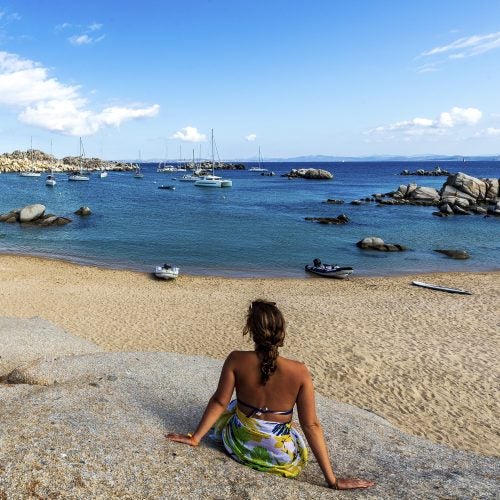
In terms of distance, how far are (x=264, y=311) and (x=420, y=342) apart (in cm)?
1203

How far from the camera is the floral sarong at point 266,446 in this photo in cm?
461

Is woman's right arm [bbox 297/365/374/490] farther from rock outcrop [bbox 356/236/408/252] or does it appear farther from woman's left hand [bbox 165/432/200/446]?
rock outcrop [bbox 356/236/408/252]

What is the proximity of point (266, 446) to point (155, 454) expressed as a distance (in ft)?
4.22

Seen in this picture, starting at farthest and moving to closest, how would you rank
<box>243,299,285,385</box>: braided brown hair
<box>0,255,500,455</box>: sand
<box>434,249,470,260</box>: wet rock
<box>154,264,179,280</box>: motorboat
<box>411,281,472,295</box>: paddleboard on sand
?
<box>434,249,470,260</box>: wet rock → <box>154,264,179,280</box>: motorboat → <box>411,281,472,295</box>: paddleboard on sand → <box>0,255,500,455</box>: sand → <box>243,299,285,385</box>: braided brown hair

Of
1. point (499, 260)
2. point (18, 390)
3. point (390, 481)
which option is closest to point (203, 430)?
point (390, 481)

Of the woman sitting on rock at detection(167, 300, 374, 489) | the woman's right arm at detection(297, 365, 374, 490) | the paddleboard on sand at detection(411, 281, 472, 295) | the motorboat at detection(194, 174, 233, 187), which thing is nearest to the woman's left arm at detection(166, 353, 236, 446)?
the woman sitting on rock at detection(167, 300, 374, 489)

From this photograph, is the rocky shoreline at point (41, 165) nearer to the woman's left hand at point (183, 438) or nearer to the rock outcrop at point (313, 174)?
the rock outcrop at point (313, 174)

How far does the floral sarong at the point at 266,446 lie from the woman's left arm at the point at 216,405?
23 centimetres

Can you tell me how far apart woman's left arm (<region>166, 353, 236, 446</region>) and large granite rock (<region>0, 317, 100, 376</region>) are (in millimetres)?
5703

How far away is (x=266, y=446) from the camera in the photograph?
15.4 feet

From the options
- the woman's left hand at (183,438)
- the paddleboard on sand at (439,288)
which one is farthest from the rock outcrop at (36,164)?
the woman's left hand at (183,438)

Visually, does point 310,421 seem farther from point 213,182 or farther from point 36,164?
point 36,164

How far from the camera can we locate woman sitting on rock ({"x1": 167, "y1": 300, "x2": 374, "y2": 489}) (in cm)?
417

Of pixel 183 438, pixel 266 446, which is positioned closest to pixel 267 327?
pixel 266 446
